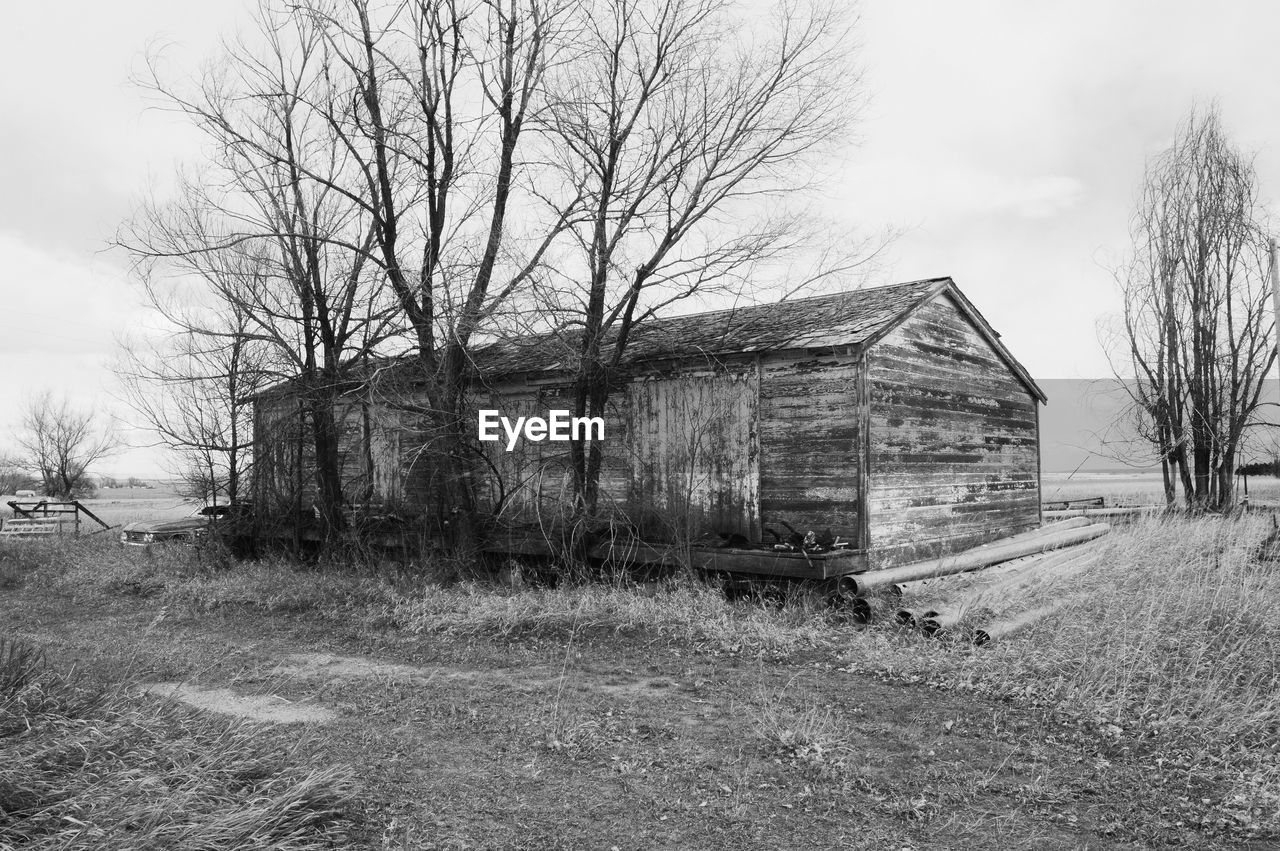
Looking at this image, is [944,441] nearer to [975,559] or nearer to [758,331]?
[975,559]

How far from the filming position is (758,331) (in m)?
12.3

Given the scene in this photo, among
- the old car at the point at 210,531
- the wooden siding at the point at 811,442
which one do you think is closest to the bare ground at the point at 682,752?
the wooden siding at the point at 811,442

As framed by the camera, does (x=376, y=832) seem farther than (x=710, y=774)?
No

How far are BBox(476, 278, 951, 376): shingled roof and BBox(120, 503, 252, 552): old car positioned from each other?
18.5ft

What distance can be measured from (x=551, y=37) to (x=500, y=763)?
394 inches

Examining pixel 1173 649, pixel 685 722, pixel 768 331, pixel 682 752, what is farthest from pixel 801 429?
pixel 682 752

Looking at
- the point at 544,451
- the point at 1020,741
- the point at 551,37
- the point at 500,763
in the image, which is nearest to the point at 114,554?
the point at 544,451

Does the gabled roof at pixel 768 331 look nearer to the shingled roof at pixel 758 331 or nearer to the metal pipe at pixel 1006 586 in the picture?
the shingled roof at pixel 758 331

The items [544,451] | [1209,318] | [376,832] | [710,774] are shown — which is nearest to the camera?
[376,832]

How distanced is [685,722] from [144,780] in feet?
10.9

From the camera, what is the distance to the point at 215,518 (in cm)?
1616

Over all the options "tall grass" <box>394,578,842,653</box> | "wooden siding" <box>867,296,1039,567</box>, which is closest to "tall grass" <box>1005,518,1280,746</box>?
"tall grass" <box>394,578,842,653</box>

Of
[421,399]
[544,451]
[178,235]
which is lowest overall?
[544,451]

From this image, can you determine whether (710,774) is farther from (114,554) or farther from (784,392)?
(114,554)
